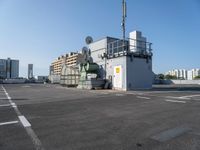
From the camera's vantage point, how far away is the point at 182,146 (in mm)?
4164

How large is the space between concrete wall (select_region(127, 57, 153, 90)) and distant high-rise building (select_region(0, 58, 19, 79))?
98316 millimetres

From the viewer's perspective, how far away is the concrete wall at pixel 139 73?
21531mm

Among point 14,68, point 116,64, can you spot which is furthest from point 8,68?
point 116,64

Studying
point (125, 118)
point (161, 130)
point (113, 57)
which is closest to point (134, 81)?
point (113, 57)

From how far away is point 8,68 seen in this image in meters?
111

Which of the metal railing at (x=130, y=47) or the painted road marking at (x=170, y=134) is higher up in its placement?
the metal railing at (x=130, y=47)

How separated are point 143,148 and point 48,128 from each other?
2.82m

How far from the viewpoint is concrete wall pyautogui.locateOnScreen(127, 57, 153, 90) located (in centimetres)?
2153

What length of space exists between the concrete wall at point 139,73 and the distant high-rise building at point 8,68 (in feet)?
323

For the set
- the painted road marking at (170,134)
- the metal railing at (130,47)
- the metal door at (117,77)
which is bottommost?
the painted road marking at (170,134)

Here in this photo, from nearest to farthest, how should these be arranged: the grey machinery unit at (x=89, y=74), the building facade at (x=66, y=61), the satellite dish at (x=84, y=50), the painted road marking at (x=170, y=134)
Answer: the painted road marking at (x=170, y=134)
the grey machinery unit at (x=89, y=74)
the satellite dish at (x=84, y=50)
the building facade at (x=66, y=61)

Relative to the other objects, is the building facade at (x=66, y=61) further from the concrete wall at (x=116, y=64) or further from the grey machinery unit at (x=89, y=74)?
the concrete wall at (x=116, y=64)

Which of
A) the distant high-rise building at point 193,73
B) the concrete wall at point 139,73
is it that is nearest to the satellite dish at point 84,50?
the concrete wall at point 139,73

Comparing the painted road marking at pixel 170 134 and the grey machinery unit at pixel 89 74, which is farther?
the grey machinery unit at pixel 89 74
